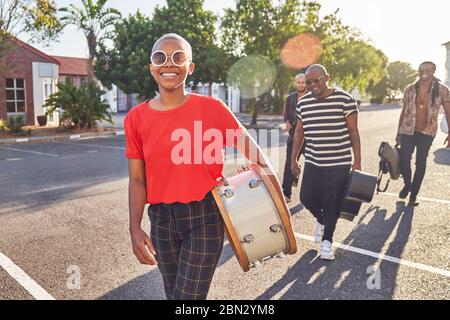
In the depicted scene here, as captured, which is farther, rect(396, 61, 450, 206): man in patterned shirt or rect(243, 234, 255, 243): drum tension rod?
rect(396, 61, 450, 206): man in patterned shirt

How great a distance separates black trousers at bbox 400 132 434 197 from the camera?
6.22 meters

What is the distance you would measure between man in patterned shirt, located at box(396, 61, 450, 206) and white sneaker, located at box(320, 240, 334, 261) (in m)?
2.71

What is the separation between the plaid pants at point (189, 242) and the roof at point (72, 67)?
105ft

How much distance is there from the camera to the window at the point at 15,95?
21891 mm

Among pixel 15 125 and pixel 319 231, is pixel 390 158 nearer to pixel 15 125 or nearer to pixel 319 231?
pixel 319 231

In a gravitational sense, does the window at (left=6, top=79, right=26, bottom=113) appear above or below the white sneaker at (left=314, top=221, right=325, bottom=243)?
above

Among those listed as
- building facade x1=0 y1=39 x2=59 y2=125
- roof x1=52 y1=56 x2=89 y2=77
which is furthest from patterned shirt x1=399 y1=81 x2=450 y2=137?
roof x1=52 y1=56 x2=89 y2=77

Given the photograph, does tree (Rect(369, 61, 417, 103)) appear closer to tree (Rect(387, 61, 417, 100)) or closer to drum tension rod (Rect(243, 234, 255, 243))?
tree (Rect(387, 61, 417, 100))

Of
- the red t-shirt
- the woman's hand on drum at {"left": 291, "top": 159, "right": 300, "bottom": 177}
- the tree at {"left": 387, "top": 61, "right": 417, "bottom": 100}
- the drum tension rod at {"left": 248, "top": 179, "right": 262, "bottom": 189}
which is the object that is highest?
the tree at {"left": 387, "top": 61, "right": 417, "bottom": 100}

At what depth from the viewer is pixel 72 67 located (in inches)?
1446

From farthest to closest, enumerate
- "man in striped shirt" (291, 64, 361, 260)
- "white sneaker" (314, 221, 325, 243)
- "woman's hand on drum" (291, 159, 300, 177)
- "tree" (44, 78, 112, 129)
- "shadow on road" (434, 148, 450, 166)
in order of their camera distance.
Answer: "tree" (44, 78, 112, 129)
"shadow on road" (434, 148, 450, 166)
"woman's hand on drum" (291, 159, 300, 177)
"white sneaker" (314, 221, 325, 243)
"man in striped shirt" (291, 64, 361, 260)
